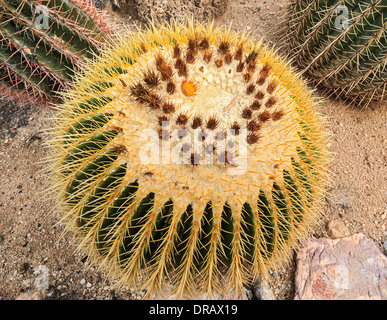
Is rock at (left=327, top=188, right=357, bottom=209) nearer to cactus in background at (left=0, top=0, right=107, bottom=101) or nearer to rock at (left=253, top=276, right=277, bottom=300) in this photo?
rock at (left=253, top=276, right=277, bottom=300)

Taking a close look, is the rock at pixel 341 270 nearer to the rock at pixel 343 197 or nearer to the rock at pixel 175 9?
the rock at pixel 343 197

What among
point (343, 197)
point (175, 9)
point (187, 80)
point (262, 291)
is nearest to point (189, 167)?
point (187, 80)

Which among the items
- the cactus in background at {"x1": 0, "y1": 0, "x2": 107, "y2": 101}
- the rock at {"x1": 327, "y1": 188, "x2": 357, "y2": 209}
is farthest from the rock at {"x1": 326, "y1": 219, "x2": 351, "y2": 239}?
the cactus in background at {"x1": 0, "y1": 0, "x2": 107, "y2": 101}

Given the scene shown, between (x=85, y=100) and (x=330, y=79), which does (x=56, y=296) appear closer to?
(x=85, y=100)

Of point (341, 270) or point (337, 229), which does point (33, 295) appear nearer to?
point (341, 270)

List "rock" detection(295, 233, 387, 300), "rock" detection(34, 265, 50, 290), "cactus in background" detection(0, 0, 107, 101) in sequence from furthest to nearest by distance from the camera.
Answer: "cactus in background" detection(0, 0, 107, 101)
"rock" detection(34, 265, 50, 290)
"rock" detection(295, 233, 387, 300)
